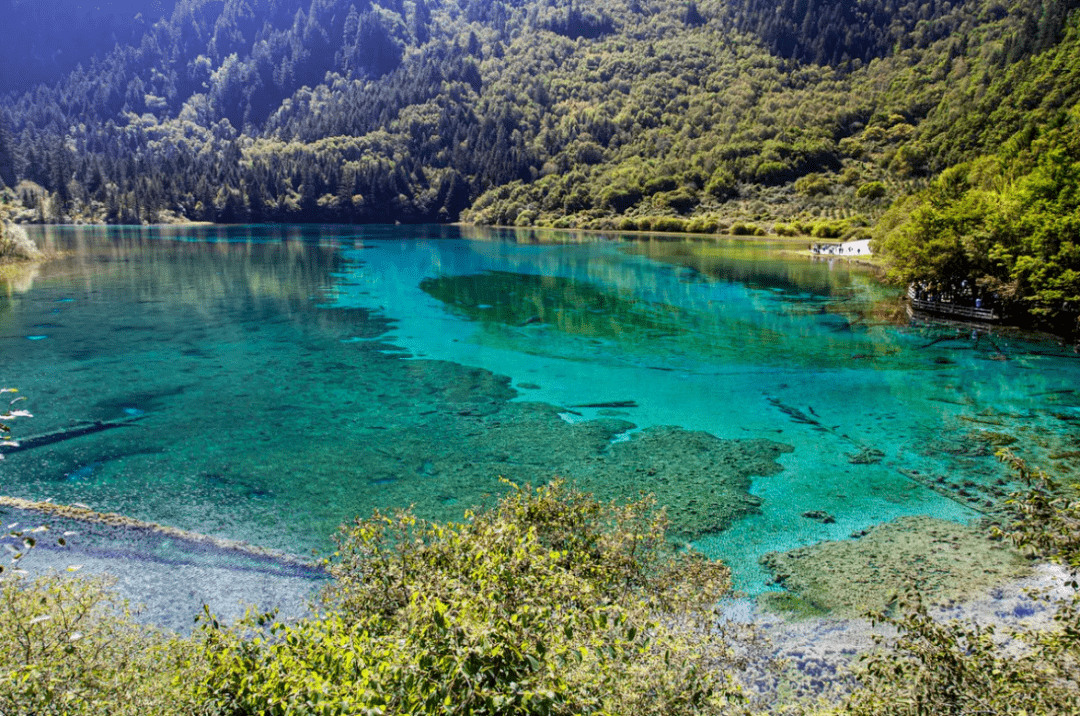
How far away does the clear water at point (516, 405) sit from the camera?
1861cm

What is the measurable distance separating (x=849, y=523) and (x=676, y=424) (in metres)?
8.26

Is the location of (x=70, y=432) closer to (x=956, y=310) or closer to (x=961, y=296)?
(x=956, y=310)

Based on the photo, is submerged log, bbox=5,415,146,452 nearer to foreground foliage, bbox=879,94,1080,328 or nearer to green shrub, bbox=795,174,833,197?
foreground foliage, bbox=879,94,1080,328

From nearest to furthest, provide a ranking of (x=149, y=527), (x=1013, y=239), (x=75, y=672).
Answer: (x=75, y=672)
(x=149, y=527)
(x=1013, y=239)

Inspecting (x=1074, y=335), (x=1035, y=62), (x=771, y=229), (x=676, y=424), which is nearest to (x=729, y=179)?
(x=771, y=229)

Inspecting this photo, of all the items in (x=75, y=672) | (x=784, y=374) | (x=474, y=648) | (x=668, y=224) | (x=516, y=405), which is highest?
(x=668, y=224)

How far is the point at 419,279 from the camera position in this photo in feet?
228

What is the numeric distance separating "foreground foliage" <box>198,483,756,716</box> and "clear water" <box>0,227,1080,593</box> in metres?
7.74

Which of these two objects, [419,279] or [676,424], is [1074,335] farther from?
[419,279]

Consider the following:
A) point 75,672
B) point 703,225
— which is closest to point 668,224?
point 703,225

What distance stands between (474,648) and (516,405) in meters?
21.7

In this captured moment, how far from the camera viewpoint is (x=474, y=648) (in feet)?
17.7

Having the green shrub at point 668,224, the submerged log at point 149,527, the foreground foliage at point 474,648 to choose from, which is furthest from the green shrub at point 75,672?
the green shrub at point 668,224

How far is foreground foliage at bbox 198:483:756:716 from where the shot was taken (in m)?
5.65
